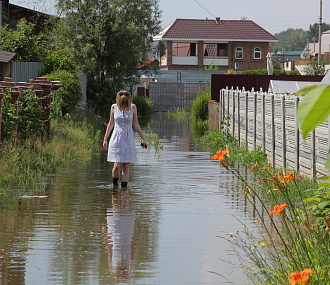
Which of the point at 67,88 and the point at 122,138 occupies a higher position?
the point at 67,88

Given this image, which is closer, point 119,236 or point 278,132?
point 119,236

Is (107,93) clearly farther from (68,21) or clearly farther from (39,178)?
(39,178)

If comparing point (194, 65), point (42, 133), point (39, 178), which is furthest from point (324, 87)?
point (194, 65)

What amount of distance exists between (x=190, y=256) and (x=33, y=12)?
31.0 m

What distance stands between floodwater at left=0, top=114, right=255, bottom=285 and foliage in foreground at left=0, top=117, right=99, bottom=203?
0.37m

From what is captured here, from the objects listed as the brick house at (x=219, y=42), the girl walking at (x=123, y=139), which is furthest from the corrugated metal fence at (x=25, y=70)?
the brick house at (x=219, y=42)

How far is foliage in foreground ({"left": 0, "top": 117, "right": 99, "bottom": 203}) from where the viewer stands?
11.1 m

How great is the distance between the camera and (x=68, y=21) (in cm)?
3300

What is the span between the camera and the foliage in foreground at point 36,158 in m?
11.1

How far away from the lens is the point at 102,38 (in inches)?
1298

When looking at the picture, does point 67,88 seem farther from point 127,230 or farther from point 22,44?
point 127,230

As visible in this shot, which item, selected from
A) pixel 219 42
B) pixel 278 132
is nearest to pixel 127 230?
pixel 278 132

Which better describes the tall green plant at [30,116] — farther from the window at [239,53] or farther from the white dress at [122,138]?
the window at [239,53]

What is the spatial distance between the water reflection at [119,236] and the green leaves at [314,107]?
401 centimetres
